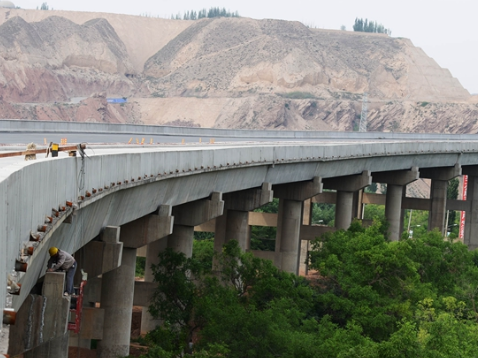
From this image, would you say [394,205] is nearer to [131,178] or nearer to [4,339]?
[131,178]

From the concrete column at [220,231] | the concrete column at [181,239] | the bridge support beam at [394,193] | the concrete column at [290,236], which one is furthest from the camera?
the bridge support beam at [394,193]

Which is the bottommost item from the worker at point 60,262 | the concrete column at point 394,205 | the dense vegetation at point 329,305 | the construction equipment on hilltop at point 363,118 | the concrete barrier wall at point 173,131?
the dense vegetation at point 329,305

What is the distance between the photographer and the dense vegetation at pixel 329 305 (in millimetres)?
25547

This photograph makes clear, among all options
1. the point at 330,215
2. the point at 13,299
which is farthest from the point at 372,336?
the point at 330,215

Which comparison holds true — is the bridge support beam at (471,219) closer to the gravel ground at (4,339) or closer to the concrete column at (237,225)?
the concrete column at (237,225)

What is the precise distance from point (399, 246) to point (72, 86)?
13385 centimetres

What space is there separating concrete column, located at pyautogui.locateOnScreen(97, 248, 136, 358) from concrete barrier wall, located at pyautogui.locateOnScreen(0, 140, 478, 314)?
7.51 ft

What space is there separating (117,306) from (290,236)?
19.5 metres

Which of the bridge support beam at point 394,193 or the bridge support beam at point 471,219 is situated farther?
the bridge support beam at point 471,219

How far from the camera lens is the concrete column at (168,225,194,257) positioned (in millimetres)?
33250

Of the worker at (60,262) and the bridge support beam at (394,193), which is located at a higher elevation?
the bridge support beam at (394,193)

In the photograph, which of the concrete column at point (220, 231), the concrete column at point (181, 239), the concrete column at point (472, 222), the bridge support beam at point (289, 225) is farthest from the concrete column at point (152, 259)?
the concrete column at point (472, 222)

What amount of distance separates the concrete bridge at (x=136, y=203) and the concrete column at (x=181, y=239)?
0.05 metres

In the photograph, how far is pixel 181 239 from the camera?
33.4 m
